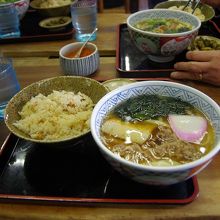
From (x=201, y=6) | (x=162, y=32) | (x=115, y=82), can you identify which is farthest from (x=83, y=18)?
(x=201, y=6)

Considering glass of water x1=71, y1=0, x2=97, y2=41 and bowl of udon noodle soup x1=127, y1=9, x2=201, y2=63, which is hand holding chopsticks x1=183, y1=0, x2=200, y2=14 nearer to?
bowl of udon noodle soup x1=127, y1=9, x2=201, y2=63

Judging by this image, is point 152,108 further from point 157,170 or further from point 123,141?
point 157,170

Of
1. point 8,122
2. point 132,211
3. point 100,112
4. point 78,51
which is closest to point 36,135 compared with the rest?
point 8,122

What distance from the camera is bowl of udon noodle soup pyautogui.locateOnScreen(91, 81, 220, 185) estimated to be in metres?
0.81

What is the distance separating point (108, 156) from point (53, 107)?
16.4 inches

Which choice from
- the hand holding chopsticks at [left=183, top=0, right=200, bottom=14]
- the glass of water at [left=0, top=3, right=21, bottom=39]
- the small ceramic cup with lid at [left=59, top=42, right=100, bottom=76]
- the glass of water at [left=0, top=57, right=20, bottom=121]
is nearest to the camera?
the glass of water at [left=0, top=57, right=20, bottom=121]

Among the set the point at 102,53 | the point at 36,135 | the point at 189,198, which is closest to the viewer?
the point at 189,198

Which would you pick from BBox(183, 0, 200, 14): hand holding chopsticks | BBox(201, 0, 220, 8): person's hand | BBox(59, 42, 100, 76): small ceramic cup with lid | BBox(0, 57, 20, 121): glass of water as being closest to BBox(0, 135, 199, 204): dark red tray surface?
BBox(0, 57, 20, 121): glass of water

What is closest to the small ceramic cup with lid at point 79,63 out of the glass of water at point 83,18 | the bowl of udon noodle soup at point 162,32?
the bowl of udon noodle soup at point 162,32

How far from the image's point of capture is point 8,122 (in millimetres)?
1104

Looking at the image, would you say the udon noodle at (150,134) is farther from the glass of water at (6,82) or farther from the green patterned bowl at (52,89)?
the glass of water at (6,82)

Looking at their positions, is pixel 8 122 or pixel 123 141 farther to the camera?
pixel 8 122

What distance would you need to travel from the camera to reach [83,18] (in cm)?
192

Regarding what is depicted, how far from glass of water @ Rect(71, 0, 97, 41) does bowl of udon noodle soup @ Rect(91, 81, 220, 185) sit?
95cm
